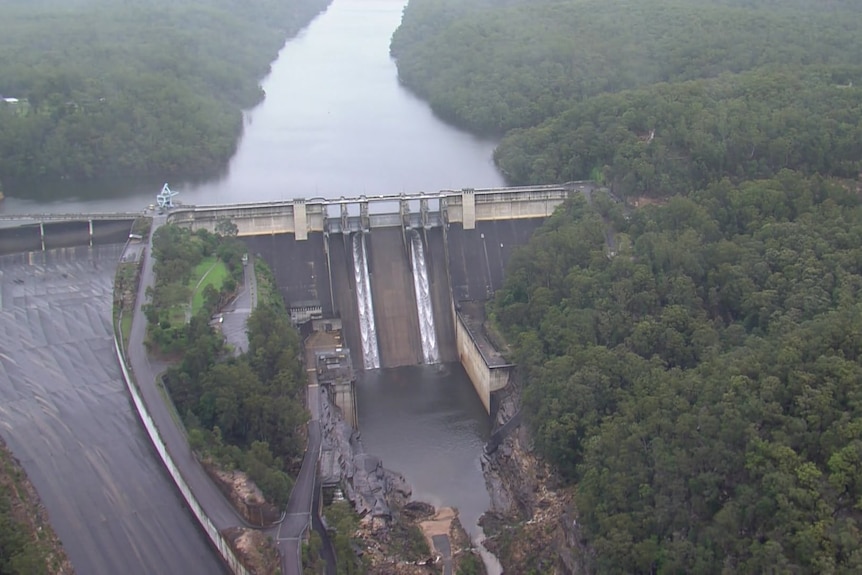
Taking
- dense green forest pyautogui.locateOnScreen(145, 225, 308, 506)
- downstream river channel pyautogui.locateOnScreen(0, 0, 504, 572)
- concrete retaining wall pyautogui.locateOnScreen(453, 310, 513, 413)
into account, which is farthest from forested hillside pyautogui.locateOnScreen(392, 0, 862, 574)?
dense green forest pyautogui.locateOnScreen(145, 225, 308, 506)

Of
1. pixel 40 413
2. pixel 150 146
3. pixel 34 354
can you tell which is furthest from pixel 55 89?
pixel 40 413

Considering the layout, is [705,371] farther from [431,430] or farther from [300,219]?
[300,219]

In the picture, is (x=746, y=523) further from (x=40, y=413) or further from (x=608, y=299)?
(x=40, y=413)

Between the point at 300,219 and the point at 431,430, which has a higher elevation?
the point at 300,219

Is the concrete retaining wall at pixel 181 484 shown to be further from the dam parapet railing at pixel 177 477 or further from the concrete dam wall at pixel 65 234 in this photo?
the concrete dam wall at pixel 65 234

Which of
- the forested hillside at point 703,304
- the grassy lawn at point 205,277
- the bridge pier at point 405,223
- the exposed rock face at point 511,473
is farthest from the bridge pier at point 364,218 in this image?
the exposed rock face at point 511,473

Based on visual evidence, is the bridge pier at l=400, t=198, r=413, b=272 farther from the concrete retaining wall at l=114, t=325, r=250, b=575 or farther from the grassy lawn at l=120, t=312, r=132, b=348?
the concrete retaining wall at l=114, t=325, r=250, b=575

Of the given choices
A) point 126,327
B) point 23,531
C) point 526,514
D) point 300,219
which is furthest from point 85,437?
point 300,219
